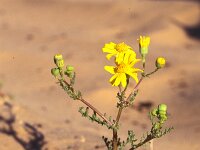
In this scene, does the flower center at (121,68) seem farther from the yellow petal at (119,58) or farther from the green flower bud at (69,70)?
the green flower bud at (69,70)

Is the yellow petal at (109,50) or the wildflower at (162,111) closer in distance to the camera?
the wildflower at (162,111)

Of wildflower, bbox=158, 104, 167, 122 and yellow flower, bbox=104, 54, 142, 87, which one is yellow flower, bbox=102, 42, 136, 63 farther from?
wildflower, bbox=158, 104, 167, 122

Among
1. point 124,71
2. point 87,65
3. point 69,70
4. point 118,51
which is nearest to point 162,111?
point 124,71

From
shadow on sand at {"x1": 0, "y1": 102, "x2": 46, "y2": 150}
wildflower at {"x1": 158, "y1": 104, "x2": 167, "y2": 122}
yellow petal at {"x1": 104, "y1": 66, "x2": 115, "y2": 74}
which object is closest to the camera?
wildflower at {"x1": 158, "y1": 104, "x2": 167, "y2": 122}

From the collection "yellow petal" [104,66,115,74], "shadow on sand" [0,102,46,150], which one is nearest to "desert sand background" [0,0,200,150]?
"shadow on sand" [0,102,46,150]

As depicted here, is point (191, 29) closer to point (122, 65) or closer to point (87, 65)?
point (87, 65)

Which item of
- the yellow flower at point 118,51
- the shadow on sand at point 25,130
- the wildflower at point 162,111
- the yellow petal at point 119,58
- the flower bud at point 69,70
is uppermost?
the shadow on sand at point 25,130

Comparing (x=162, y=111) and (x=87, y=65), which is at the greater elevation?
(x=87, y=65)

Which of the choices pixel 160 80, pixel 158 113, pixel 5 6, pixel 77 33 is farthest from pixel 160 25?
pixel 158 113

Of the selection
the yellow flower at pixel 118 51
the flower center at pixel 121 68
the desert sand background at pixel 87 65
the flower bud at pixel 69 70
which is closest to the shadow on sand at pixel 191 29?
the desert sand background at pixel 87 65
